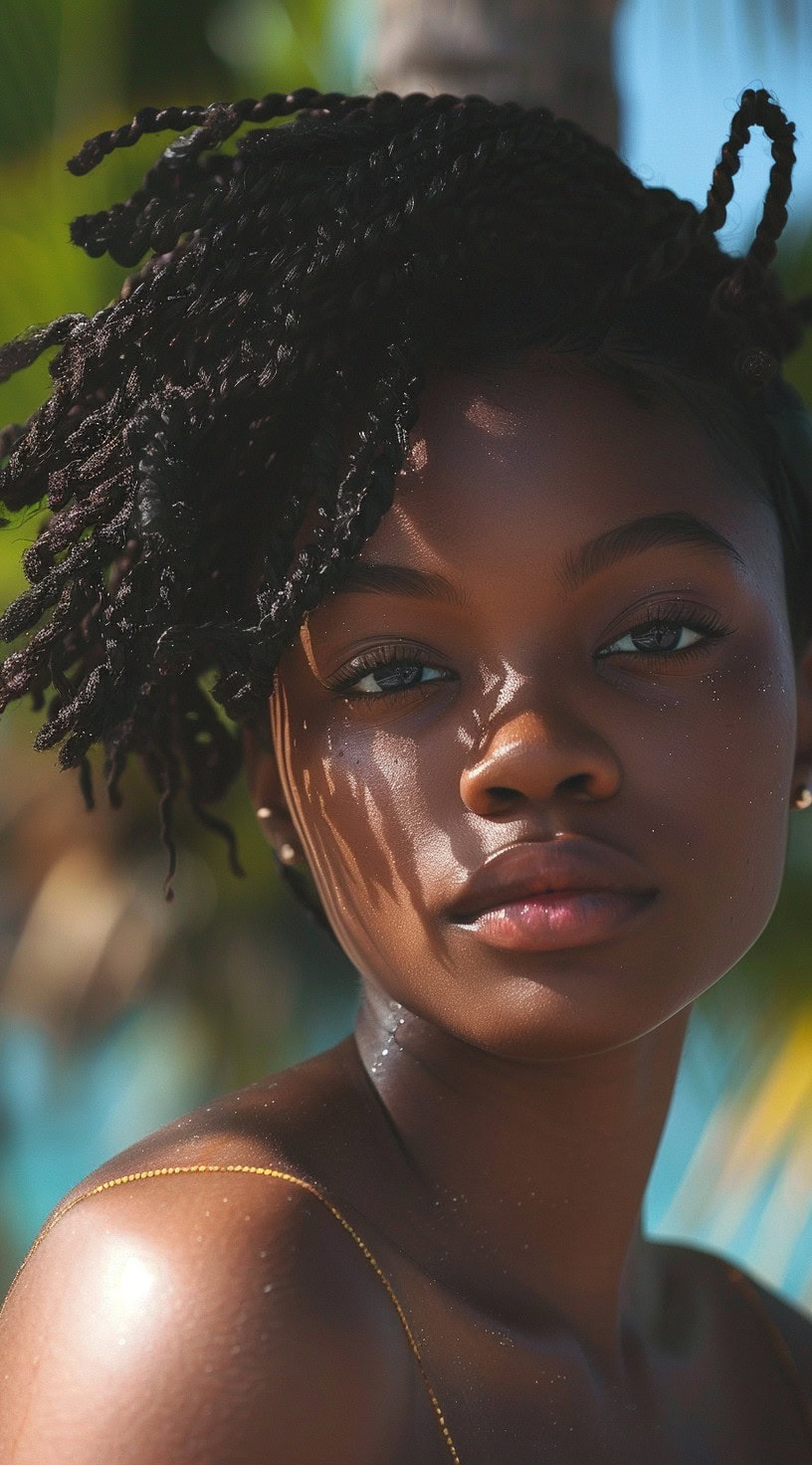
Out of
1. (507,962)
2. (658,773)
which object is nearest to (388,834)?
(507,962)

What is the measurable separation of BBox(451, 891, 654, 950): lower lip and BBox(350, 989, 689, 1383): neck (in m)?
0.26

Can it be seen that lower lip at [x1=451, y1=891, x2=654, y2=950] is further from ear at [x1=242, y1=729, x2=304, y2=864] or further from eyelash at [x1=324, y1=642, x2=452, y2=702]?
ear at [x1=242, y1=729, x2=304, y2=864]

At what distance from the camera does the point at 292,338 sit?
1814mm

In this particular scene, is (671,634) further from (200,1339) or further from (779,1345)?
(779,1345)

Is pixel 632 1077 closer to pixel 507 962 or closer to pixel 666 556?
pixel 507 962

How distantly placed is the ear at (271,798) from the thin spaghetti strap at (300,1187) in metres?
0.60

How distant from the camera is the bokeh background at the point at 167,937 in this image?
166 inches

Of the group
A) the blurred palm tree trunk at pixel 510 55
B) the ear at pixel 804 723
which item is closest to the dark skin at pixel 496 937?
the ear at pixel 804 723

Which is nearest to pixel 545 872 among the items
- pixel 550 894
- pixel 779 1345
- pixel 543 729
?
pixel 550 894

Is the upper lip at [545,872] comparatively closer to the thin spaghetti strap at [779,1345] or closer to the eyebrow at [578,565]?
the eyebrow at [578,565]

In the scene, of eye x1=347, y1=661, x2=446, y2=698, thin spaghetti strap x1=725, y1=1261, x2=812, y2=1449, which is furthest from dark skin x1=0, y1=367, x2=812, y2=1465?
thin spaghetti strap x1=725, y1=1261, x2=812, y2=1449

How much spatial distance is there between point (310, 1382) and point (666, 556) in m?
0.97

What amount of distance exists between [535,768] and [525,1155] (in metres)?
0.55

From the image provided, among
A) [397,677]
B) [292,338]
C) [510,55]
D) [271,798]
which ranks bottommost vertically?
[271,798]
